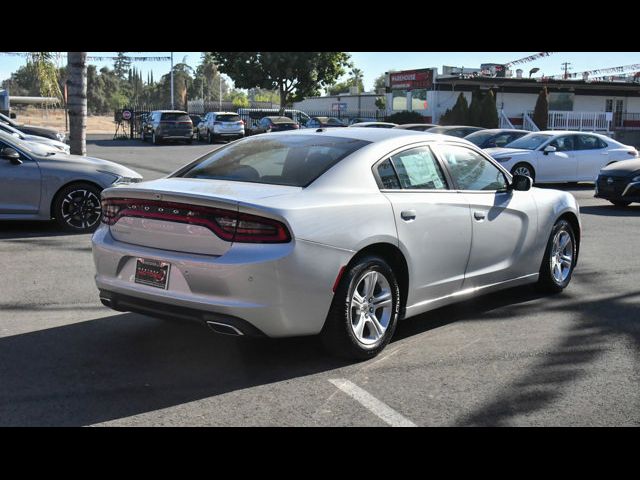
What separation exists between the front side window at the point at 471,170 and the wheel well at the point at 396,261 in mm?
1032

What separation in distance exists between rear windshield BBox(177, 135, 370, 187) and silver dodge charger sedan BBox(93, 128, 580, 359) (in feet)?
0.05

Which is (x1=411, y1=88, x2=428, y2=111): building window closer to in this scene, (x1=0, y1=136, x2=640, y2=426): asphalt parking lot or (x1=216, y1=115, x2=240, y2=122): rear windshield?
(x1=216, y1=115, x2=240, y2=122): rear windshield

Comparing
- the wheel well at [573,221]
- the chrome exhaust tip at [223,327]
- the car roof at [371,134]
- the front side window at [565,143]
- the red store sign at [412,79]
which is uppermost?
the red store sign at [412,79]

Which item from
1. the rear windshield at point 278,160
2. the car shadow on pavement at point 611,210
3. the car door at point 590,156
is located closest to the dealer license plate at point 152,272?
the rear windshield at point 278,160

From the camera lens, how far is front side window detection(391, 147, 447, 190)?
19.1ft

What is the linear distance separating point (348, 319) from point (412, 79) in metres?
43.8

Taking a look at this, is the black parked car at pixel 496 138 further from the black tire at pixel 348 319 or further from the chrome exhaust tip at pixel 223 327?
the chrome exhaust tip at pixel 223 327

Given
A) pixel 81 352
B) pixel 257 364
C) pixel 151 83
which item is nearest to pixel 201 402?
pixel 257 364

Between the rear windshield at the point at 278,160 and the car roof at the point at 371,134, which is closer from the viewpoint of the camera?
the rear windshield at the point at 278,160

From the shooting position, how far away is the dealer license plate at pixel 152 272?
16.3 ft

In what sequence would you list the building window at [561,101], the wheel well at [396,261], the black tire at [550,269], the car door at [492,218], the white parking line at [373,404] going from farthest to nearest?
1. the building window at [561,101]
2. the black tire at [550,269]
3. the car door at [492,218]
4. the wheel well at [396,261]
5. the white parking line at [373,404]
